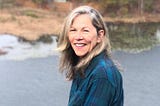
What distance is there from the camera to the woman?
2.77 ft

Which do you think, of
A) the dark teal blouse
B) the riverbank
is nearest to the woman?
the dark teal blouse

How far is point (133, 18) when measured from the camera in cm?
713

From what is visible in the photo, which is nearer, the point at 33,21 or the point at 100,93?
the point at 100,93

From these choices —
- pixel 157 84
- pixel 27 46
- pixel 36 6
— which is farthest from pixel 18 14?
pixel 157 84

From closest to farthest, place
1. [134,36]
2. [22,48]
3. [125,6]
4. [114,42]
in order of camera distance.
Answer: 1. [22,48]
2. [114,42]
3. [134,36]
4. [125,6]

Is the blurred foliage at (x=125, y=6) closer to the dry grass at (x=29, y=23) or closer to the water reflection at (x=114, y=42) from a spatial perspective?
the water reflection at (x=114, y=42)

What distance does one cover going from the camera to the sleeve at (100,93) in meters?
0.84

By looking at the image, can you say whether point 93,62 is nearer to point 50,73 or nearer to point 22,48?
point 50,73

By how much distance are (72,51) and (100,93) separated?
5.3 inches

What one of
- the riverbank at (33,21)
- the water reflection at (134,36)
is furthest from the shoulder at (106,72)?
the riverbank at (33,21)

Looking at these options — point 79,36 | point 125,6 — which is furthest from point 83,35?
point 125,6

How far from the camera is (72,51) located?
3.05ft

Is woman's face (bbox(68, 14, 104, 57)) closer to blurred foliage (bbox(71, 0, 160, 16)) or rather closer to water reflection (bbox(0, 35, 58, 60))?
water reflection (bbox(0, 35, 58, 60))

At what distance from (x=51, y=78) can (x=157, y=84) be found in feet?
3.68
